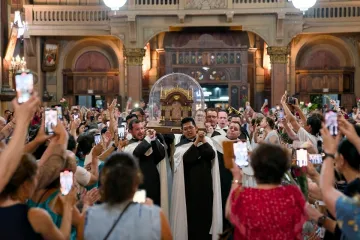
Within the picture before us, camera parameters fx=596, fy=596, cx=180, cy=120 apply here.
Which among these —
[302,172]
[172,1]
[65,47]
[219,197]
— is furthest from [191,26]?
[302,172]

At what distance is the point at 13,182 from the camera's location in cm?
354

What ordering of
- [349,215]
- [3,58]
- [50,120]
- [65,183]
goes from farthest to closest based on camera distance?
[3,58] < [50,120] < [65,183] < [349,215]

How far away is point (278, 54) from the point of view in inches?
898

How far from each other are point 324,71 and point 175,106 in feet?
53.7

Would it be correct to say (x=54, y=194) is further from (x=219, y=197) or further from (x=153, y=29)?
(x=153, y=29)

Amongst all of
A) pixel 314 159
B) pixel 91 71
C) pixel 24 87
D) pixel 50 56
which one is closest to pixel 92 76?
pixel 91 71

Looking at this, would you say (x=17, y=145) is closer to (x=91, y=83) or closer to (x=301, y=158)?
(x=301, y=158)

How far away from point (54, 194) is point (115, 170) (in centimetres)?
81

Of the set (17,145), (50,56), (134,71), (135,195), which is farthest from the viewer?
(50,56)

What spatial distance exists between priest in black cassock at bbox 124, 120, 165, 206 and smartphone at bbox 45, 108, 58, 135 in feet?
10.8

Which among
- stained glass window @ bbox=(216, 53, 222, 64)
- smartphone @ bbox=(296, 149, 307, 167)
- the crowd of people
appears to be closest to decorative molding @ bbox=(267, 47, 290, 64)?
stained glass window @ bbox=(216, 53, 222, 64)

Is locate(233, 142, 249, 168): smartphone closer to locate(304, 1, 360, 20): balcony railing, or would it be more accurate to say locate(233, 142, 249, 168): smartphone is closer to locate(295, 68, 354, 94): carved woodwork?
locate(304, 1, 360, 20): balcony railing

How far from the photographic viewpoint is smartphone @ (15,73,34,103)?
3.49 m

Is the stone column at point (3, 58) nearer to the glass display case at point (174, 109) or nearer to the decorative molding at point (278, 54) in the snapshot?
the glass display case at point (174, 109)
